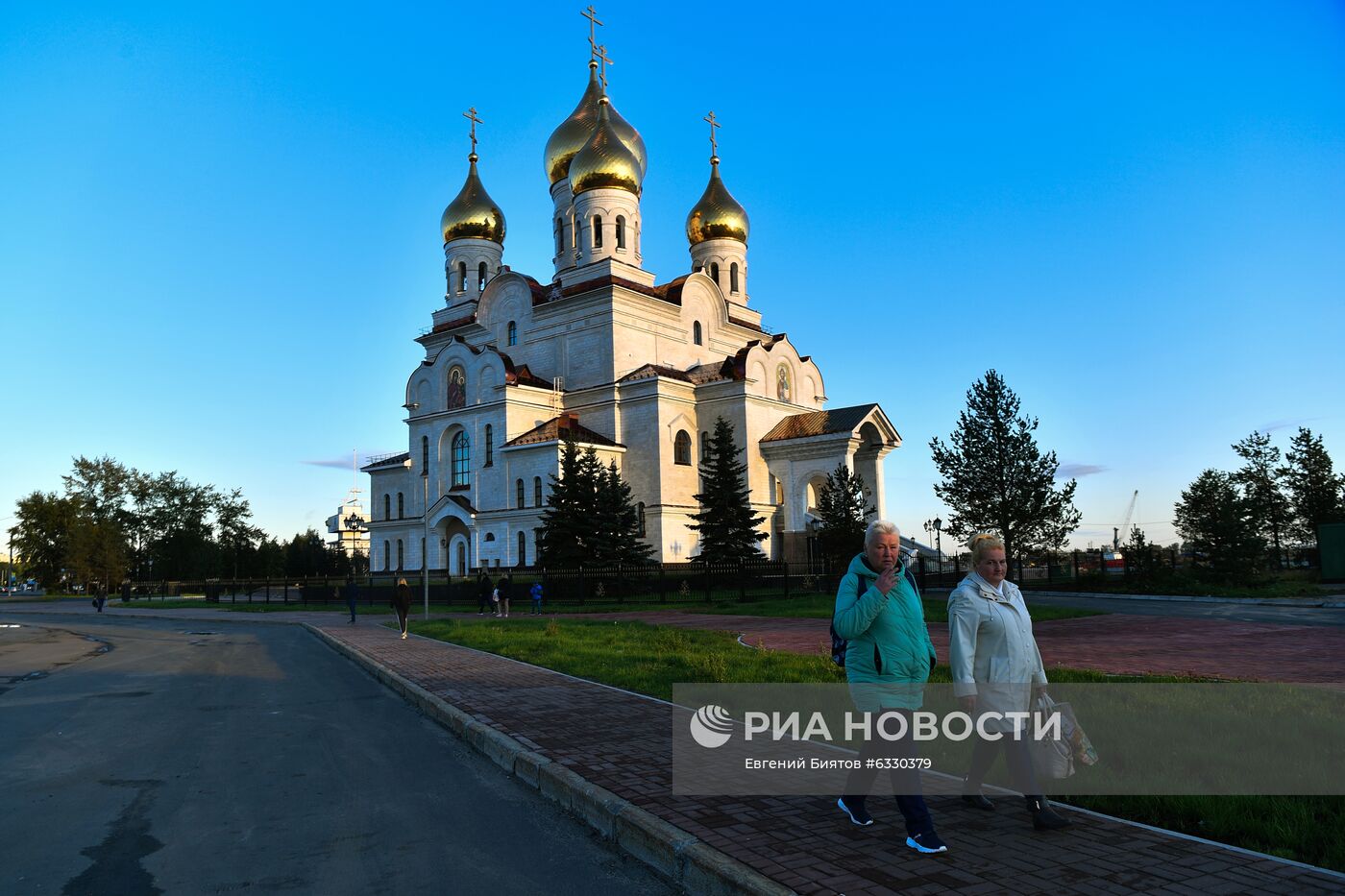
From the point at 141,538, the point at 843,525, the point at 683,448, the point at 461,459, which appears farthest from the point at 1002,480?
the point at 141,538

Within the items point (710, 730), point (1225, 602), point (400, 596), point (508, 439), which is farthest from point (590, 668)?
point (508, 439)

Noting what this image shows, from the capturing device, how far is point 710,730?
298 inches

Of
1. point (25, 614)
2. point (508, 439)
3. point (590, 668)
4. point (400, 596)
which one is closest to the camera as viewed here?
point (590, 668)

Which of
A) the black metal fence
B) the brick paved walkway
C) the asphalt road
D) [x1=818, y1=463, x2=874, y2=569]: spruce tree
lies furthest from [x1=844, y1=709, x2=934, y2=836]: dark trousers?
[x1=818, y1=463, x2=874, y2=569]: spruce tree

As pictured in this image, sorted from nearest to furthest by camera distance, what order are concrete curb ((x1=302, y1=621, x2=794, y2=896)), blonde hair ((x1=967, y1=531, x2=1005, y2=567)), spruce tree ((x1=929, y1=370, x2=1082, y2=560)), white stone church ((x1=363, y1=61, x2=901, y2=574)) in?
concrete curb ((x1=302, y1=621, x2=794, y2=896)) < blonde hair ((x1=967, y1=531, x2=1005, y2=567)) < spruce tree ((x1=929, y1=370, x2=1082, y2=560)) < white stone church ((x1=363, y1=61, x2=901, y2=574))

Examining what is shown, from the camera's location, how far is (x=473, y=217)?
53.4 meters

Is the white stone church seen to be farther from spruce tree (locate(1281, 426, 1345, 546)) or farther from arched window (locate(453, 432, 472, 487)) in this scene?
spruce tree (locate(1281, 426, 1345, 546))

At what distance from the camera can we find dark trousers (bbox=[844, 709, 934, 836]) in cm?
448

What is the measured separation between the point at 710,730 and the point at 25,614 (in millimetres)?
44506

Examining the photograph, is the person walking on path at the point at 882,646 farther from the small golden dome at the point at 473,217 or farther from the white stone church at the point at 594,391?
the small golden dome at the point at 473,217

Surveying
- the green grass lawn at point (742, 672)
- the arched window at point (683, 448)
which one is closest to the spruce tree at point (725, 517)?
the arched window at point (683, 448)

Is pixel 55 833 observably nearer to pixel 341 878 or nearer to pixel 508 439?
pixel 341 878

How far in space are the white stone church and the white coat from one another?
36065 mm

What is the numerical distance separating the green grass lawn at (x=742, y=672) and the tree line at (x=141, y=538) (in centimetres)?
5141
